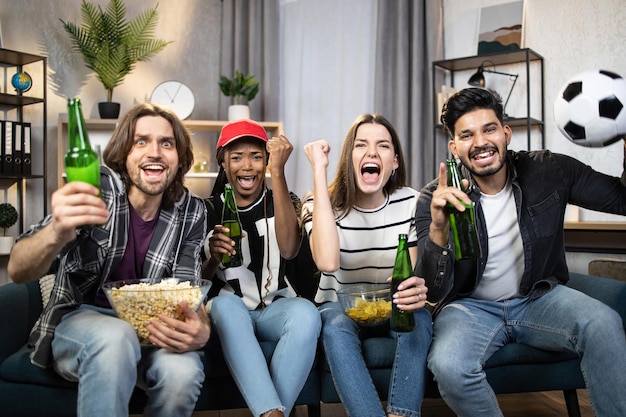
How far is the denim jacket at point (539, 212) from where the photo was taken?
2027 millimetres

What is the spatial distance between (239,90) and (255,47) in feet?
1.47

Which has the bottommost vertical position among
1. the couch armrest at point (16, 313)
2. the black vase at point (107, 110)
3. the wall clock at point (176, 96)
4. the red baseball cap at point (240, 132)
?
the couch armrest at point (16, 313)

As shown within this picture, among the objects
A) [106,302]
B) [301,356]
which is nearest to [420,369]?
[301,356]

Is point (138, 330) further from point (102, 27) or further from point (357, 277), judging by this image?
point (102, 27)

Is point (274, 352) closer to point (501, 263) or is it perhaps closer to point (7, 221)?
point (501, 263)

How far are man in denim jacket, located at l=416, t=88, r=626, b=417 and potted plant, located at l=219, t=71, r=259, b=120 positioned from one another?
2246 mm

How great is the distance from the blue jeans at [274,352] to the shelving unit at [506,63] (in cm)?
235

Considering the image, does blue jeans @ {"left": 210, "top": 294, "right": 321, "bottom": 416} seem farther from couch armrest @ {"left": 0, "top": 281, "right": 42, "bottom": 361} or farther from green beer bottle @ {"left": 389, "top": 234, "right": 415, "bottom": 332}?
couch armrest @ {"left": 0, "top": 281, "right": 42, "bottom": 361}

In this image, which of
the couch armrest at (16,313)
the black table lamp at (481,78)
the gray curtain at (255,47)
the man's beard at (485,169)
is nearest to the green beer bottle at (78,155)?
the couch armrest at (16,313)

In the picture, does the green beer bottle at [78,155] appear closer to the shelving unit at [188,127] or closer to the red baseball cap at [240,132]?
the red baseball cap at [240,132]

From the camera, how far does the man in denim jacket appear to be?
5.87 feet

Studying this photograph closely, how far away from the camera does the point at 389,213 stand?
2.14 m

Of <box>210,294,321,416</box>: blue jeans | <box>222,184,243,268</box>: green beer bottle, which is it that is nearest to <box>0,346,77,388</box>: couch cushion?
<box>210,294,321,416</box>: blue jeans

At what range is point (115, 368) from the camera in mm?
1522
